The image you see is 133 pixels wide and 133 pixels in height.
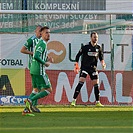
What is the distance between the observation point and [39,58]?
14484 millimetres

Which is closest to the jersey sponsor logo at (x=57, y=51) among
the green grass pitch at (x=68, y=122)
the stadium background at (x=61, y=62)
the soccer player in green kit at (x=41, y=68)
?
the stadium background at (x=61, y=62)

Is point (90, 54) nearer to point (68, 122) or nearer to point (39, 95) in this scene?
point (39, 95)

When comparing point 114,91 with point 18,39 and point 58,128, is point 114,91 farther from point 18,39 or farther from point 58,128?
point 58,128

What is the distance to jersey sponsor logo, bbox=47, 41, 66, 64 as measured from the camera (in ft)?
62.7

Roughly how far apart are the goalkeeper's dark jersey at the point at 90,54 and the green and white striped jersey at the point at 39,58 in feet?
10.5

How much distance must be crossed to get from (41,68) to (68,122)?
2330 mm

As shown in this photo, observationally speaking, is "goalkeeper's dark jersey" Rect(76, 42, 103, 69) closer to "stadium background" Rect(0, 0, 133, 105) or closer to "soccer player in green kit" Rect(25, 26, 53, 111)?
"stadium background" Rect(0, 0, 133, 105)

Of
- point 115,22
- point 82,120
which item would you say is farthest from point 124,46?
point 82,120

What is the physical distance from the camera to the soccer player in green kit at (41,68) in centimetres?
1446

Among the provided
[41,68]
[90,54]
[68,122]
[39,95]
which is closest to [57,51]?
[90,54]

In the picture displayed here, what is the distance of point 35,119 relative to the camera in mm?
13484

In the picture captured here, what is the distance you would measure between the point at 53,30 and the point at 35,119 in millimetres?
6261

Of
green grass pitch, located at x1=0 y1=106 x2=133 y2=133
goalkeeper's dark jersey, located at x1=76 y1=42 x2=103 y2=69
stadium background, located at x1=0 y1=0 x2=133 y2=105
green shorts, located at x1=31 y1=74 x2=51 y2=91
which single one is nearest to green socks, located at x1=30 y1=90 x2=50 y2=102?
green shorts, located at x1=31 y1=74 x2=51 y2=91

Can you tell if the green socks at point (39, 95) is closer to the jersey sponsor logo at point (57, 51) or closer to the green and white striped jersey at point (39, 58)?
the green and white striped jersey at point (39, 58)
